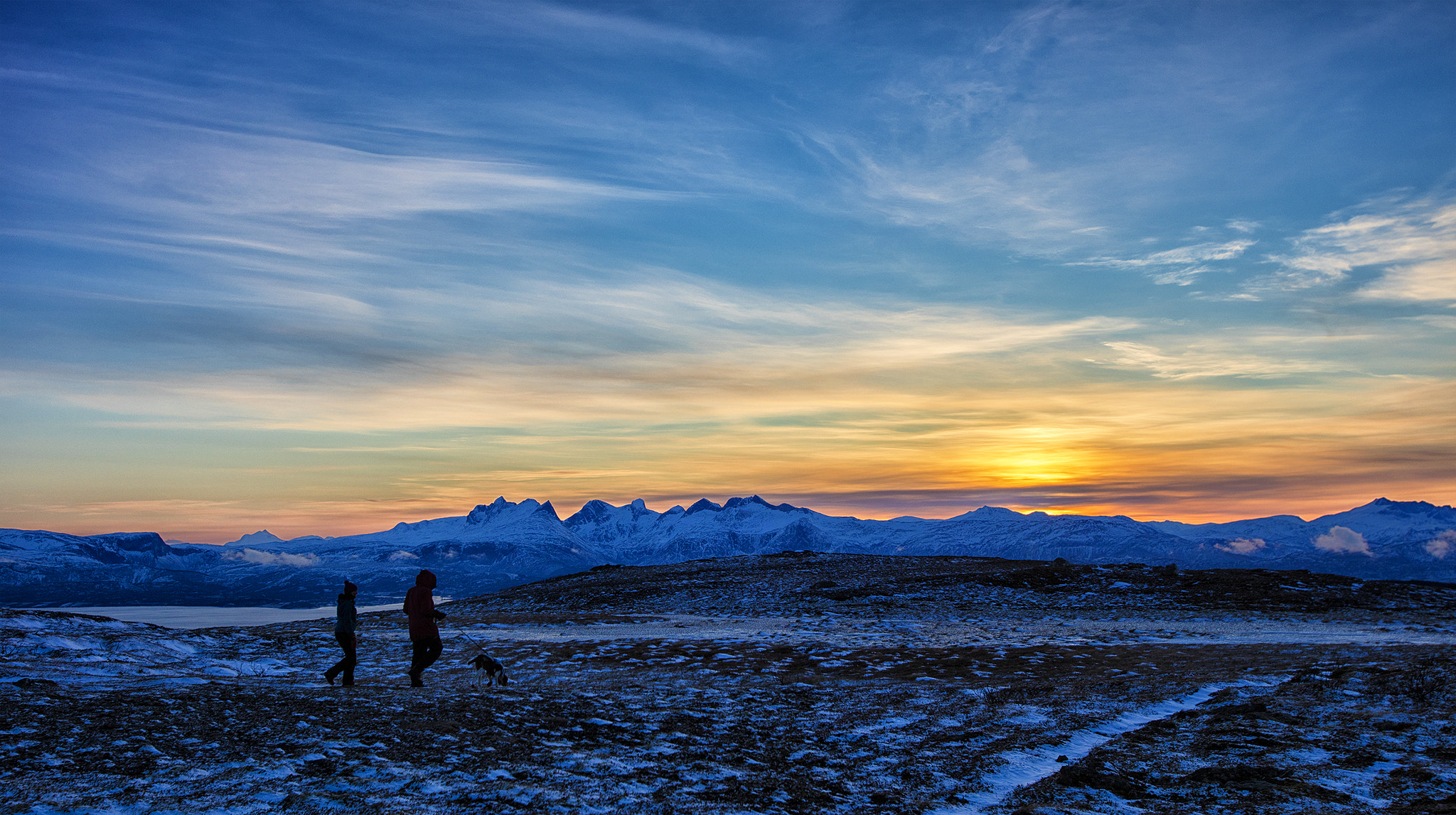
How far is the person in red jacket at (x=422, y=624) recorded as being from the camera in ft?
55.0

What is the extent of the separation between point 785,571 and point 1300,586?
3536 centimetres

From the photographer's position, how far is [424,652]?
17078 millimetres

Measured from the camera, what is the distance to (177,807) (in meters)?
7.85

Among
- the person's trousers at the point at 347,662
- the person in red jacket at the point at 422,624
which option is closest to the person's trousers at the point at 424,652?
the person in red jacket at the point at 422,624

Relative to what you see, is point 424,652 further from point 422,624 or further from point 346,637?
point 346,637

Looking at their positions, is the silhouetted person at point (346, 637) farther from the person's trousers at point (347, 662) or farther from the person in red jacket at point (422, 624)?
the person in red jacket at point (422, 624)

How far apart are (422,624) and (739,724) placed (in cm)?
774

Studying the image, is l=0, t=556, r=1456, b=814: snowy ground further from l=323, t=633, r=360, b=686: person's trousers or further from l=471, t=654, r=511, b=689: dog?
l=471, t=654, r=511, b=689: dog

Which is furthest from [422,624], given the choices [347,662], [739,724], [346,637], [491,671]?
[739,724]

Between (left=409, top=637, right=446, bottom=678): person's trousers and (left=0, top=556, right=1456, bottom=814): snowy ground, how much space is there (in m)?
0.94

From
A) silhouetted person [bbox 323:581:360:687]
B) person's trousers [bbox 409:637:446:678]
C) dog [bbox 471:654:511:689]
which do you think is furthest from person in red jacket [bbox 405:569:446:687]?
silhouetted person [bbox 323:581:360:687]

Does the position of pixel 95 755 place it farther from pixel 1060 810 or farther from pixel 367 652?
pixel 367 652

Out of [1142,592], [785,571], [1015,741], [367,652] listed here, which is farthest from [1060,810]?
[785,571]

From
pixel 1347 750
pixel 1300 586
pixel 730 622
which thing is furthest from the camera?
pixel 1300 586
